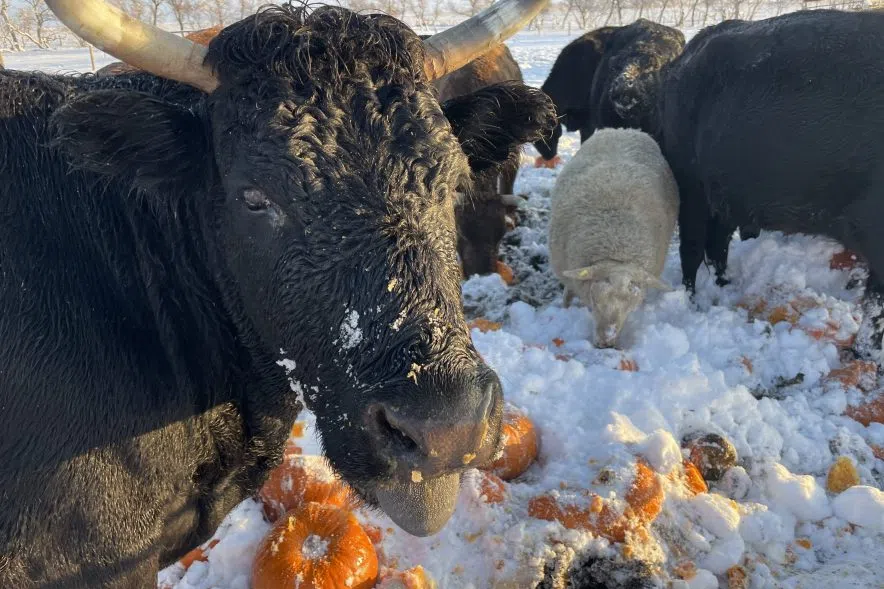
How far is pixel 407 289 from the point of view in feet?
5.27

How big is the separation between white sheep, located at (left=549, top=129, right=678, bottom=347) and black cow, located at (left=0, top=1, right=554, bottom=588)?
3.74m

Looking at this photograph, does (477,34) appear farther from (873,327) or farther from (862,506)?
(873,327)

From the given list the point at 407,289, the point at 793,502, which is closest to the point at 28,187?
the point at 407,289

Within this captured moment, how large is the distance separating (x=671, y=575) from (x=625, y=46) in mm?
8609

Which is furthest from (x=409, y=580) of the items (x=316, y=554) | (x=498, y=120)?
(x=498, y=120)

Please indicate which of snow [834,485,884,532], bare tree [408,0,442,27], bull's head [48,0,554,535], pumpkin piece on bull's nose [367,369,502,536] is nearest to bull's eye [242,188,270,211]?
bull's head [48,0,554,535]

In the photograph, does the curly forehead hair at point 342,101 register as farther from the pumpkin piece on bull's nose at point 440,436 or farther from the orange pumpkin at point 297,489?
the orange pumpkin at point 297,489

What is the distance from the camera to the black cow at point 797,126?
4.60 meters

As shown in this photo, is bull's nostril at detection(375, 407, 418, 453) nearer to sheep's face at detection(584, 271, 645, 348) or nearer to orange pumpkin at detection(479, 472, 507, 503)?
orange pumpkin at detection(479, 472, 507, 503)

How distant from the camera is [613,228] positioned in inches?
235

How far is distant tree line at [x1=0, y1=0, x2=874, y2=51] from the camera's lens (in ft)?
111

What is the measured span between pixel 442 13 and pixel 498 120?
6046cm

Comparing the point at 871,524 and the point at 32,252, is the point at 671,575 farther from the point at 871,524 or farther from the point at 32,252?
the point at 32,252

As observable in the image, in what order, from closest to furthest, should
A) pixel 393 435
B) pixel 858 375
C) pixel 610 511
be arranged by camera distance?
1. pixel 393 435
2. pixel 610 511
3. pixel 858 375
